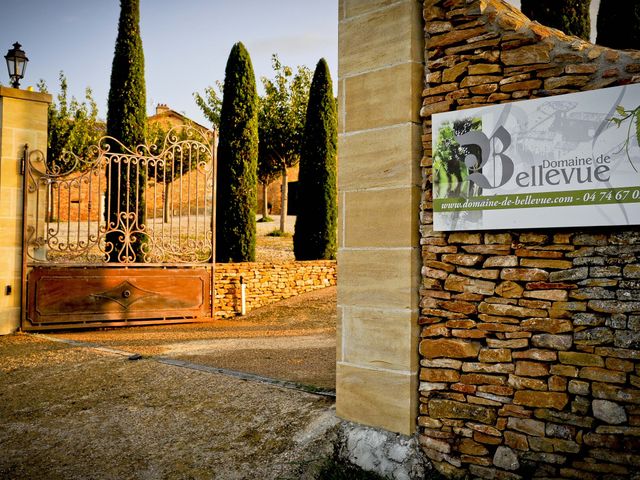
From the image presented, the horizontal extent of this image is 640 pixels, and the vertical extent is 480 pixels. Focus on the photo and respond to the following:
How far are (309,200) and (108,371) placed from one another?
27.2ft

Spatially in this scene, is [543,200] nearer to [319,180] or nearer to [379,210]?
[379,210]

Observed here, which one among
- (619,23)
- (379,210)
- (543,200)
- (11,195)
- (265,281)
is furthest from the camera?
(265,281)

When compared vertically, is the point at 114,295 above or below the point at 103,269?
below

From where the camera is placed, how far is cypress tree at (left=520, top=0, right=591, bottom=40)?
27.7ft

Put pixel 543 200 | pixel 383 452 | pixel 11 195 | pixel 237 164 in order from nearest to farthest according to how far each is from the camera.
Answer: pixel 543 200 → pixel 383 452 → pixel 11 195 → pixel 237 164

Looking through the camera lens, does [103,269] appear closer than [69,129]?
Yes

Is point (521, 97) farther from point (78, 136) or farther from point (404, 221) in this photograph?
point (78, 136)

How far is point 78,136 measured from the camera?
62.9ft

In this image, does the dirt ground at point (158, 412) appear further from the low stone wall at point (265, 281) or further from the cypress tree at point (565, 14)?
the cypress tree at point (565, 14)

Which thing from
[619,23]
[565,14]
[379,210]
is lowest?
[379,210]

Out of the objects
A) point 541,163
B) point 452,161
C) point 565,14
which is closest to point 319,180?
point 565,14

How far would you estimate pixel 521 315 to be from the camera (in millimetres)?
3076

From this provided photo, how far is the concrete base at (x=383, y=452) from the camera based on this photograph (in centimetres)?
336

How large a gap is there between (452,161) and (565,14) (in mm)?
6912
